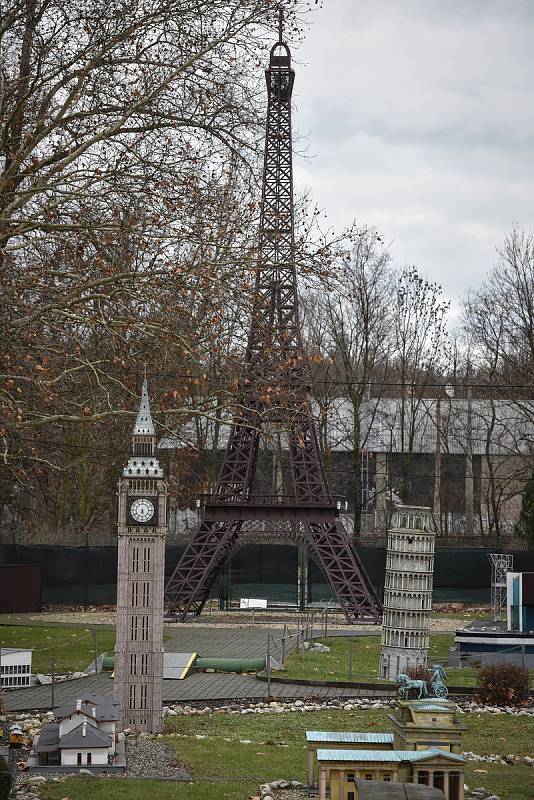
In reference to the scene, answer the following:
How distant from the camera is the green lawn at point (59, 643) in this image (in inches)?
1077

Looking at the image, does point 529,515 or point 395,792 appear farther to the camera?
point 529,515

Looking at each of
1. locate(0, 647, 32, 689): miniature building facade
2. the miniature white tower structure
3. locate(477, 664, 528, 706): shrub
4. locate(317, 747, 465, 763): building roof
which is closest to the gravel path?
the miniature white tower structure

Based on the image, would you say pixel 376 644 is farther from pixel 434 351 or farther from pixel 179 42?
pixel 434 351

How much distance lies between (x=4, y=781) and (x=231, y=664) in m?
14.5

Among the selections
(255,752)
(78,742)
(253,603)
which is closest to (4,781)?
(78,742)

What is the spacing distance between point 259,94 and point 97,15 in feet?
9.62

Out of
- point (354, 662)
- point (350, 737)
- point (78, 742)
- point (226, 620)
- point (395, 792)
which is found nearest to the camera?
point (395, 792)

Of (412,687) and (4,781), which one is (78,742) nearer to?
(4,781)

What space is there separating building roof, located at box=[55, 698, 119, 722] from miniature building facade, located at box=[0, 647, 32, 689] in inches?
318

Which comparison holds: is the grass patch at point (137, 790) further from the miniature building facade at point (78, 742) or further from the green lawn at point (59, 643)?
the green lawn at point (59, 643)

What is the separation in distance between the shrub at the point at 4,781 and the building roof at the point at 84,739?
3.17 metres

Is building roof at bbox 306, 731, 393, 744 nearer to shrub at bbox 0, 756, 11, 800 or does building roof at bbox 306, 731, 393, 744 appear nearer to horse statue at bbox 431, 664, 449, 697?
horse statue at bbox 431, 664, 449, 697

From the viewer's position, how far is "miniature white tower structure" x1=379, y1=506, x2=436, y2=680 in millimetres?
24922

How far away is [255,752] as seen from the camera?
54.0 ft
